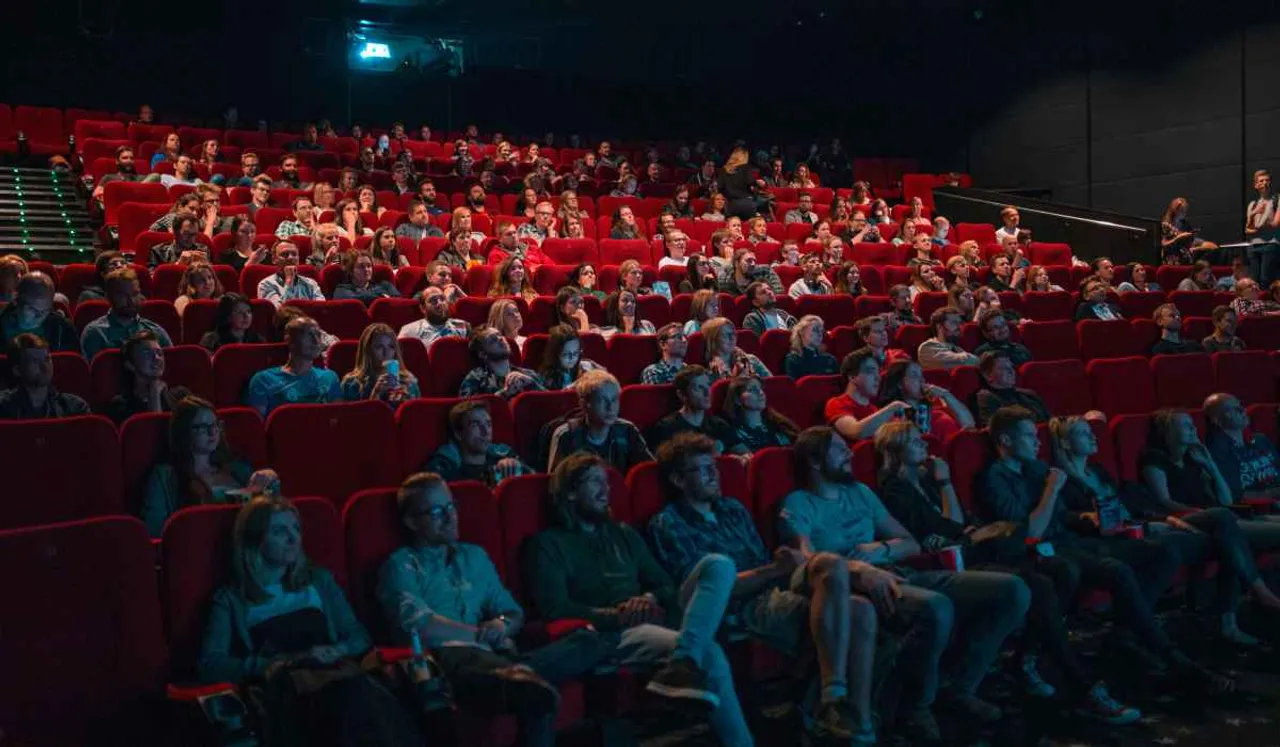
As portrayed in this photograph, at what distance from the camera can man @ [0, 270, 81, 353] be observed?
8.28 feet

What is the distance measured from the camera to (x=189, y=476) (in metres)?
1.94

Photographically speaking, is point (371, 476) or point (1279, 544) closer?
point (371, 476)

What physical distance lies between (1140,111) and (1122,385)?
3991 millimetres

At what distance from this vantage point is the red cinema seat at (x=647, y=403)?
2.57 m

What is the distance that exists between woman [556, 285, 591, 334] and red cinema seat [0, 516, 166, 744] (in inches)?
70.1

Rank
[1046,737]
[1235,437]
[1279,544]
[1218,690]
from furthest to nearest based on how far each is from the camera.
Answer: [1235,437]
[1279,544]
[1218,690]
[1046,737]

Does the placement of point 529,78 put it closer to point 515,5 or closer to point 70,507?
point 515,5

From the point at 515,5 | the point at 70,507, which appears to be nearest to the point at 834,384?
the point at 70,507

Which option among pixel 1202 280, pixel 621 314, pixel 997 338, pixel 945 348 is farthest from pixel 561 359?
pixel 1202 280

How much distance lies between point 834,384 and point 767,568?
40.3 inches

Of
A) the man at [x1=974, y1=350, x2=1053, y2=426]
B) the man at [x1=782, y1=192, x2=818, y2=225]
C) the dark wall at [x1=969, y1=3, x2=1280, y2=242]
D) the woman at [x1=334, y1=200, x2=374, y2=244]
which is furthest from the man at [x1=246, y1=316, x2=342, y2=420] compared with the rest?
the dark wall at [x1=969, y1=3, x2=1280, y2=242]

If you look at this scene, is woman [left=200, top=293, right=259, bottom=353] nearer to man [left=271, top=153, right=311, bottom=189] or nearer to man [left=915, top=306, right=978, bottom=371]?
man [left=915, top=306, right=978, bottom=371]

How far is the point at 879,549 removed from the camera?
2092 millimetres

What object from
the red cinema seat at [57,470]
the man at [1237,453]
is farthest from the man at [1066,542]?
the red cinema seat at [57,470]
